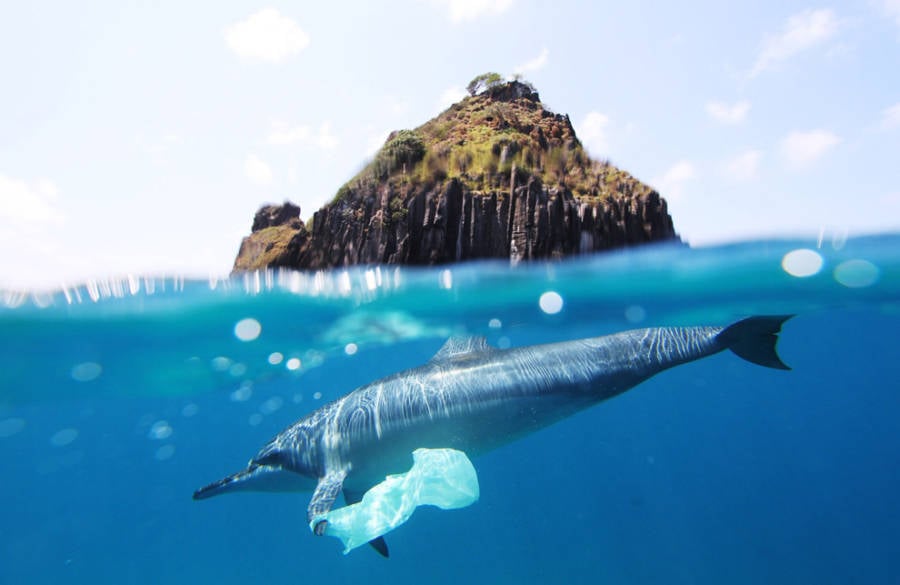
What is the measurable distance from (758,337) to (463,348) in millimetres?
4300

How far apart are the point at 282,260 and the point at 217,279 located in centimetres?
426

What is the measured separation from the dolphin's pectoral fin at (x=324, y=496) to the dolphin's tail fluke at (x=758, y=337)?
5.94 meters

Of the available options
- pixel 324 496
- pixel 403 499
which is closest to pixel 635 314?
pixel 403 499

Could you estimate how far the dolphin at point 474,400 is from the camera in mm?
6246

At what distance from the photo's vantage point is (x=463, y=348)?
741 cm

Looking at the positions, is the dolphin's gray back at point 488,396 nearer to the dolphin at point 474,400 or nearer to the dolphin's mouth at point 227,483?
the dolphin at point 474,400

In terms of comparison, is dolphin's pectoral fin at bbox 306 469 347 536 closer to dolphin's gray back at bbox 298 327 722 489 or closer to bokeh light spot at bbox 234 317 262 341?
dolphin's gray back at bbox 298 327 722 489

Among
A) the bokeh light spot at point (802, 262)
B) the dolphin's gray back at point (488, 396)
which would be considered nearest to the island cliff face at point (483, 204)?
the bokeh light spot at point (802, 262)

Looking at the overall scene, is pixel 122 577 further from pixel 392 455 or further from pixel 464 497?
pixel 464 497

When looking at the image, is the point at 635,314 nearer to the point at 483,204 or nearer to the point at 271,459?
the point at 483,204

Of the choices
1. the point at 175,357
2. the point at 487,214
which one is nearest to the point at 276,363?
the point at 175,357

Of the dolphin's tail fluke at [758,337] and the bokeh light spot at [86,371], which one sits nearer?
the dolphin's tail fluke at [758,337]

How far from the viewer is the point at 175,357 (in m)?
14.5

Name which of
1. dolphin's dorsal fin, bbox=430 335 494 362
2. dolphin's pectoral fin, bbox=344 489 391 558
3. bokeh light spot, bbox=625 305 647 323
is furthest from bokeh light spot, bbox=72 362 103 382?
bokeh light spot, bbox=625 305 647 323
